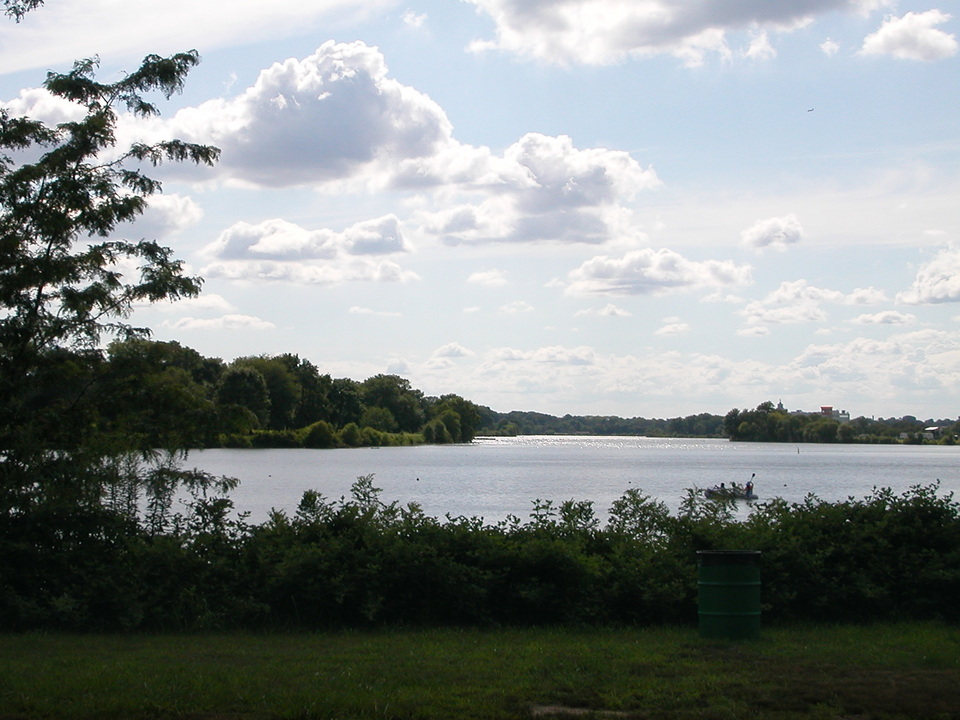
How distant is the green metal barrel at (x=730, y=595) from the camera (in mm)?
10945

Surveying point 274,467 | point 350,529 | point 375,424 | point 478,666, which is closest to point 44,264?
point 350,529

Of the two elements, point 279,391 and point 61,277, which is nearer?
point 61,277

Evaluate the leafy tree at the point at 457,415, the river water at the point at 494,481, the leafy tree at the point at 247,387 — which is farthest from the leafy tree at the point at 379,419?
the leafy tree at the point at 247,387

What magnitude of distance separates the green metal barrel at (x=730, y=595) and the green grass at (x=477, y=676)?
0.29m

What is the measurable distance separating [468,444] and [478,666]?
17705 cm

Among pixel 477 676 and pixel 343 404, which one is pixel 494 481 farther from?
pixel 343 404

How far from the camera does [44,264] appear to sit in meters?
14.1

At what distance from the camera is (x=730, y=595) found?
11.0 m

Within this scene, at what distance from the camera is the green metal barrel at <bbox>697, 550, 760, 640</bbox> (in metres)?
10.9

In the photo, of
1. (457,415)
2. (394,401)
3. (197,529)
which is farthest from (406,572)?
(457,415)

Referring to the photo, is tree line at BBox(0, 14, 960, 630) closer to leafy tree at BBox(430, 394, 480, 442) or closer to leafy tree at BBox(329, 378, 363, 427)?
leafy tree at BBox(329, 378, 363, 427)

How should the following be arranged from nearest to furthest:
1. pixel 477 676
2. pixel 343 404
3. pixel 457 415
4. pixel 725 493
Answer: pixel 477 676 → pixel 725 493 → pixel 343 404 → pixel 457 415

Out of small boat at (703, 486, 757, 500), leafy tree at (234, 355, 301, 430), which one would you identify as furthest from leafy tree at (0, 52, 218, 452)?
leafy tree at (234, 355, 301, 430)

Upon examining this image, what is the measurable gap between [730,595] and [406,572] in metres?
3.87
